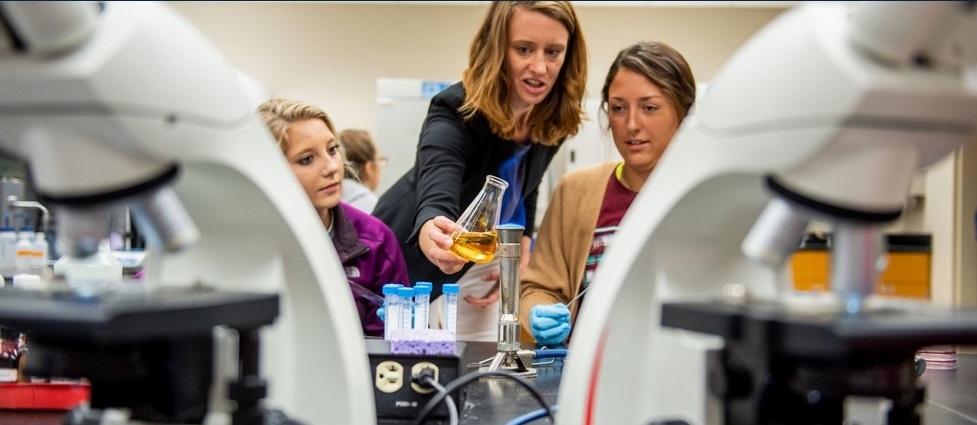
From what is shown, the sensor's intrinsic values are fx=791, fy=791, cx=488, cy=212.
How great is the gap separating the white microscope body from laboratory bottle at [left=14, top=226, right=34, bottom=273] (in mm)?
1551

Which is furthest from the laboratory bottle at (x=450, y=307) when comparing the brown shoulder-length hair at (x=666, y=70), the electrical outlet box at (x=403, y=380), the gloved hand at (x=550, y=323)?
the brown shoulder-length hair at (x=666, y=70)

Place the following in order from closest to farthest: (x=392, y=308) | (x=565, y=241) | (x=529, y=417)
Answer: (x=529, y=417) < (x=392, y=308) < (x=565, y=241)

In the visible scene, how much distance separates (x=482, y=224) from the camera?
4.11 ft

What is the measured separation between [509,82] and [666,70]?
0.33 meters

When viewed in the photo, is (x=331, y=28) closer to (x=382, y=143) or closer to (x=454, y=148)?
(x=382, y=143)

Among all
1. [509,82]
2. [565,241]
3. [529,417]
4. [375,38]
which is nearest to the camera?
[529,417]

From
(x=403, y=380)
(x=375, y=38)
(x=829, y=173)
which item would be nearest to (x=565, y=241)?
(x=403, y=380)

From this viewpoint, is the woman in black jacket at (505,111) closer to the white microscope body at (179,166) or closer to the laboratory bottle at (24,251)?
the white microscope body at (179,166)

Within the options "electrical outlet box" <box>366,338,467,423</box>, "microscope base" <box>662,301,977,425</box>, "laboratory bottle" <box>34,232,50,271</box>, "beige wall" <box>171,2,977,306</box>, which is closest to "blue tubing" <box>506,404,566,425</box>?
"electrical outlet box" <box>366,338,467,423</box>

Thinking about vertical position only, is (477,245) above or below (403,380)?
above

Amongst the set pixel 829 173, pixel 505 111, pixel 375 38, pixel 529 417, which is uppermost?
pixel 375 38

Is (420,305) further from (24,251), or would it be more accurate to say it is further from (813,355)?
(24,251)

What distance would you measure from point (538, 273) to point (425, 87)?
2578 mm

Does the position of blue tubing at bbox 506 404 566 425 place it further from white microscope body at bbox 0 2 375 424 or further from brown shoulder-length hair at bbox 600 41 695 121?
brown shoulder-length hair at bbox 600 41 695 121
